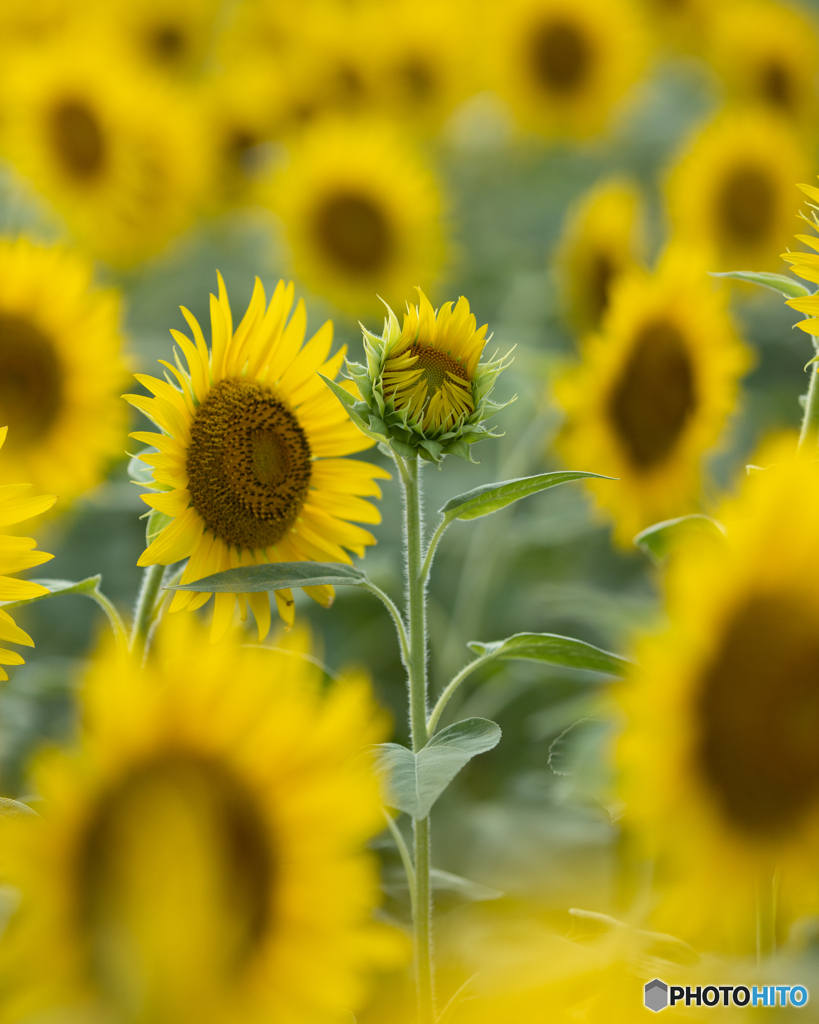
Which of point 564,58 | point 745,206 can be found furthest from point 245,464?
point 564,58

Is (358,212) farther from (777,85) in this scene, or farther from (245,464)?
(245,464)

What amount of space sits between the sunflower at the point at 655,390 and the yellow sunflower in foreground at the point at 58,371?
1.48ft

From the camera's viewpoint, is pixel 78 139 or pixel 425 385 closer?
pixel 425 385

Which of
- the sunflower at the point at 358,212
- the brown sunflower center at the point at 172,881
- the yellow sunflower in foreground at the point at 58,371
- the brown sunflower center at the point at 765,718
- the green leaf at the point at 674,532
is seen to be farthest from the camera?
the sunflower at the point at 358,212

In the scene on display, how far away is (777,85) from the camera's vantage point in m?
1.96

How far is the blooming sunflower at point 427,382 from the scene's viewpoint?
52 centimetres

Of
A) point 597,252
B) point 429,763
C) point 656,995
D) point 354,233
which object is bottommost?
point 656,995

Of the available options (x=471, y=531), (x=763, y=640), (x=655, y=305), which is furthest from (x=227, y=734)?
(x=471, y=531)

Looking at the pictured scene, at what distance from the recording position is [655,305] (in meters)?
1.00

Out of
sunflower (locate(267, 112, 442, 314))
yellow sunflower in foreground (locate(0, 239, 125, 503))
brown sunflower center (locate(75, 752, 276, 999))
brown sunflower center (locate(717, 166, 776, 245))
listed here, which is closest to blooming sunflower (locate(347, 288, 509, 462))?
brown sunflower center (locate(75, 752, 276, 999))

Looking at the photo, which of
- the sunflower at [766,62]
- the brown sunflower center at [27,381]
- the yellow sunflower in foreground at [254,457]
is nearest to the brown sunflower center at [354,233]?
the brown sunflower center at [27,381]

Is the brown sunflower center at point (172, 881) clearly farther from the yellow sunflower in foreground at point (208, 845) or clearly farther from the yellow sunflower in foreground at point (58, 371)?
the yellow sunflower in foreground at point (58, 371)

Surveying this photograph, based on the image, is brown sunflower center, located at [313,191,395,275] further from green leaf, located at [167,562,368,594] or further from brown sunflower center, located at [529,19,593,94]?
green leaf, located at [167,562,368,594]

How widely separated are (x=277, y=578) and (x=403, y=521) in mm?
340
